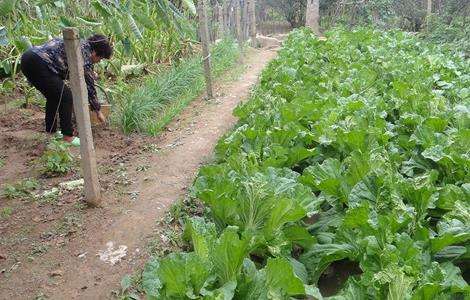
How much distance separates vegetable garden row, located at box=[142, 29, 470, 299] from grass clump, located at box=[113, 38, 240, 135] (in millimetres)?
1861

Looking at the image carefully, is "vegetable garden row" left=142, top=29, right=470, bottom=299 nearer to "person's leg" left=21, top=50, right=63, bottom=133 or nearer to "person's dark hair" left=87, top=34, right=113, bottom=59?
"person's dark hair" left=87, top=34, right=113, bottom=59

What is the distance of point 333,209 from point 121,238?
1.54 m

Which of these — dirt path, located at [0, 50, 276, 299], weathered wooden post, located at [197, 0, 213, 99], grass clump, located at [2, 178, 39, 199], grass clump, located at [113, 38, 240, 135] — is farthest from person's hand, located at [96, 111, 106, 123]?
weathered wooden post, located at [197, 0, 213, 99]

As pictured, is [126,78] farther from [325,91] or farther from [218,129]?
[325,91]

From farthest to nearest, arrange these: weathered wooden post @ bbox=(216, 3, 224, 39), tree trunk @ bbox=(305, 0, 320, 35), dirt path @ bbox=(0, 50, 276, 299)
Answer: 1. tree trunk @ bbox=(305, 0, 320, 35)
2. weathered wooden post @ bbox=(216, 3, 224, 39)
3. dirt path @ bbox=(0, 50, 276, 299)

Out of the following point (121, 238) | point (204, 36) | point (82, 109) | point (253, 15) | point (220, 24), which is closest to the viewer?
point (121, 238)

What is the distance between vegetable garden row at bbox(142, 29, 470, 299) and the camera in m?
2.26

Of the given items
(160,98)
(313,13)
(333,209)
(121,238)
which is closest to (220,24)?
(313,13)

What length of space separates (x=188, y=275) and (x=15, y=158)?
3696mm

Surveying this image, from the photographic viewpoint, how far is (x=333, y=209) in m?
3.19

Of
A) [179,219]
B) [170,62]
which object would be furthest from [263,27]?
[179,219]

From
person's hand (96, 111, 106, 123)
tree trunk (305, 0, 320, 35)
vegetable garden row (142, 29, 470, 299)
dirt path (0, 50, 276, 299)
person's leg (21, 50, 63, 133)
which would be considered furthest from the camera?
tree trunk (305, 0, 320, 35)

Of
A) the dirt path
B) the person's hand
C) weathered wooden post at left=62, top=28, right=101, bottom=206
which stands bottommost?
the dirt path

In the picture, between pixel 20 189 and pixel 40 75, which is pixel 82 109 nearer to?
pixel 20 189
